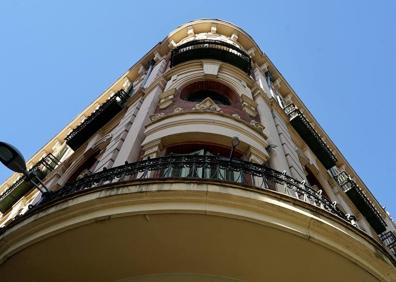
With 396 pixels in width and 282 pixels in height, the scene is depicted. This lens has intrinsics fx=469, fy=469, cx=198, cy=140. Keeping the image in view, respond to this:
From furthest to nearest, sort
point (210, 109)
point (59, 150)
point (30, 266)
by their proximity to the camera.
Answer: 1. point (59, 150)
2. point (210, 109)
3. point (30, 266)

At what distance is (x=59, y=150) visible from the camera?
21250 mm

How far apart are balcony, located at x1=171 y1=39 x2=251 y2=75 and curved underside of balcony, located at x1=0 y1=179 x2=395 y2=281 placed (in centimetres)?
974

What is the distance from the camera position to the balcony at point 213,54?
1580 cm

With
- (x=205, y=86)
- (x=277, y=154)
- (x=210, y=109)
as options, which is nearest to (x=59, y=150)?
→ (x=205, y=86)

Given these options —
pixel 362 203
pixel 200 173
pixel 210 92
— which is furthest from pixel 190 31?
pixel 200 173

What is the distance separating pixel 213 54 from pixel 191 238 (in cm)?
1002

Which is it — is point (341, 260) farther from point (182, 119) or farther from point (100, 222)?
point (182, 119)

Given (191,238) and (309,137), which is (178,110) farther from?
(309,137)

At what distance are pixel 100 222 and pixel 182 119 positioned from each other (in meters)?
4.63

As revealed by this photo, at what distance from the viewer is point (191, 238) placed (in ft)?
22.4

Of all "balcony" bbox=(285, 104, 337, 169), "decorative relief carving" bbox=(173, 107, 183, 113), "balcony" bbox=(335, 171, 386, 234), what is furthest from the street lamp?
"balcony" bbox=(335, 171, 386, 234)

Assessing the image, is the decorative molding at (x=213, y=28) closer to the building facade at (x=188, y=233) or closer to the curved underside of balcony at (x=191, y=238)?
the building facade at (x=188, y=233)

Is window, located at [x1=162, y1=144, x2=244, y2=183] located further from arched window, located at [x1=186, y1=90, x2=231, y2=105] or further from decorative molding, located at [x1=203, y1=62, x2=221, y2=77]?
decorative molding, located at [x1=203, y1=62, x2=221, y2=77]

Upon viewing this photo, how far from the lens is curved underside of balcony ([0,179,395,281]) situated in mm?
6535
